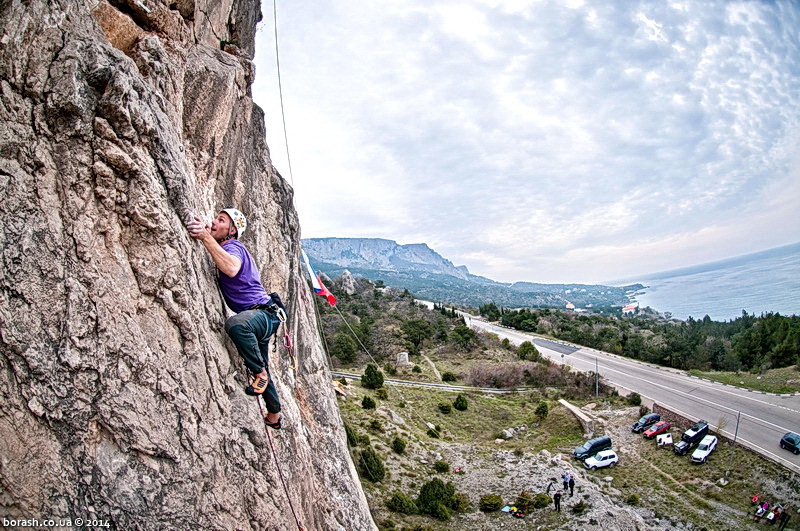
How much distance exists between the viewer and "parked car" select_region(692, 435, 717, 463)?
2712 centimetres

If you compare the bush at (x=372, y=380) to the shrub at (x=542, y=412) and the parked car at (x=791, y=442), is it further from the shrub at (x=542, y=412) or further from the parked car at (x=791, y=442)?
the parked car at (x=791, y=442)

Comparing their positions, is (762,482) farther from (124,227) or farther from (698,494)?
(124,227)

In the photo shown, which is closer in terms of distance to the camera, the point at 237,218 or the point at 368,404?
the point at 237,218

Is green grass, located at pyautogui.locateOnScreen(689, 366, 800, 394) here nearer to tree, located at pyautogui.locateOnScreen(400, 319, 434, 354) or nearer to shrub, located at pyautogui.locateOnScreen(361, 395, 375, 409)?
tree, located at pyautogui.locateOnScreen(400, 319, 434, 354)

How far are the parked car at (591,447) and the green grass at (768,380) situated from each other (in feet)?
82.1

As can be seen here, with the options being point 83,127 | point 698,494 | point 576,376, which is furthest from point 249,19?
point 576,376

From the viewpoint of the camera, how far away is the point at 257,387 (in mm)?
5637

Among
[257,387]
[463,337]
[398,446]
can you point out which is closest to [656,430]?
[398,446]

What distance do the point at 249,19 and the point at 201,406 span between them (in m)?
10.1

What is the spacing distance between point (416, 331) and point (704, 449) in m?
40.0

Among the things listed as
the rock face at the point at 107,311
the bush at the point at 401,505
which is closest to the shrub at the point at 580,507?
the bush at the point at 401,505

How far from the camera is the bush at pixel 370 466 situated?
66.7ft

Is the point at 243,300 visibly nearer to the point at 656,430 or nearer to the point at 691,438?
the point at 691,438

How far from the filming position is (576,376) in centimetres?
4788
